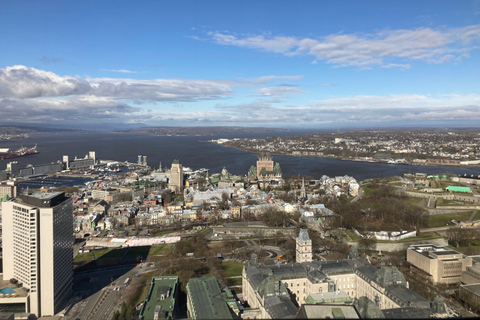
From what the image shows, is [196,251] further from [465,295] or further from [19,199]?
[465,295]

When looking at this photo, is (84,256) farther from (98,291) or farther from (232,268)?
(232,268)

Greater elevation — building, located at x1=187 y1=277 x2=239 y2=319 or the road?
building, located at x1=187 y1=277 x2=239 y2=319

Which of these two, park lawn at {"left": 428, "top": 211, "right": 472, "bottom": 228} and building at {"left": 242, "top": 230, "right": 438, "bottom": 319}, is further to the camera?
park lawn at {"left": 428, "top": 211, "right": 472, "bottom": 228}

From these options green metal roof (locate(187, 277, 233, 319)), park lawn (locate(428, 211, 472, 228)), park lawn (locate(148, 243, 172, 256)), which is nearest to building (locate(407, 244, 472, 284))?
park lawn (locate(428, 211, 472, 228))

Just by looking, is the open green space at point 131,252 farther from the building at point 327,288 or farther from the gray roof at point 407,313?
the gray roof at point 407,313

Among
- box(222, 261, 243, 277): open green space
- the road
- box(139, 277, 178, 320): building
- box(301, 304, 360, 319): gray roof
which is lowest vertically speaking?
the road

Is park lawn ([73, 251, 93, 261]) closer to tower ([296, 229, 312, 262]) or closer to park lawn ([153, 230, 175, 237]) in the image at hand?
park lawn ([153, 230, 175, 237])


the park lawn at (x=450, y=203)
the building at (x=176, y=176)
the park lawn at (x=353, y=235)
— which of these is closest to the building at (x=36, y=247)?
the park lawn at (x=353, y=235)

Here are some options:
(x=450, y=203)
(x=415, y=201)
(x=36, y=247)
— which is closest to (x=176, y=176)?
(x=415, y=201)
